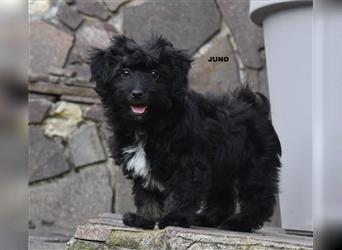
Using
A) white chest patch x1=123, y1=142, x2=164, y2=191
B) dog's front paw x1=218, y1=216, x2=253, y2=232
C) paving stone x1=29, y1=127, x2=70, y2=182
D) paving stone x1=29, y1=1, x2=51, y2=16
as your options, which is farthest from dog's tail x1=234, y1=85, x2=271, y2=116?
paving stone x1=29, y1=1, x2=51, y2=16

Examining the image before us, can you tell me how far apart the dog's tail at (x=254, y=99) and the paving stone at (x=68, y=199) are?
1.64 meters

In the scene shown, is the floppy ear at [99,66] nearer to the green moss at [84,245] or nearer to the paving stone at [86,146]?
the green moss at [84,245]

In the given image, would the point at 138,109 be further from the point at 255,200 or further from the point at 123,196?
the point at 123,196

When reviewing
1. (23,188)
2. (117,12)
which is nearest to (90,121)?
(117,12)

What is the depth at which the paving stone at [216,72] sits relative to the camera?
5.26m

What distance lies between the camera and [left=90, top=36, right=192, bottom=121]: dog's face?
336 cm

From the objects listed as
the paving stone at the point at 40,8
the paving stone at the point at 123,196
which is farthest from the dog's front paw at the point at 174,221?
the paving stone at the point at 40,8

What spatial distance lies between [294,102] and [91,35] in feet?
6.05

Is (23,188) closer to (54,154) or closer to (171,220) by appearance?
(171,220)

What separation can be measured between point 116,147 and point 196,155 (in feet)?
1.42

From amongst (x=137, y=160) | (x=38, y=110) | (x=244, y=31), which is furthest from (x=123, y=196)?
(x=137, y=160)

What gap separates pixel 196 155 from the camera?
347 cm

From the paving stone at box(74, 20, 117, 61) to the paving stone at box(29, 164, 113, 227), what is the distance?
950 millimetres

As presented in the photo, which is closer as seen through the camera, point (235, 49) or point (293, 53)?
point (293, 53)
